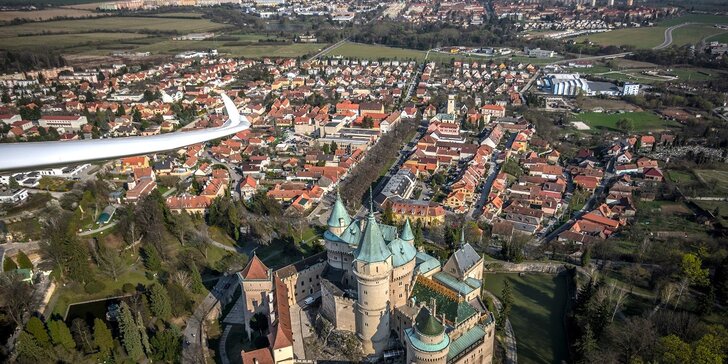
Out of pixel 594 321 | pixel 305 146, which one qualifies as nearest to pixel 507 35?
pixel 305 146

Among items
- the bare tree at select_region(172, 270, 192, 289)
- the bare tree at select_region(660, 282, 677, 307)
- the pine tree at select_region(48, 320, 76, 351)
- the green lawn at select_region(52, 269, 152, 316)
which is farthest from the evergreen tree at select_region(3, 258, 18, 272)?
the bare tree at select_region(660, 282, 677, 307)

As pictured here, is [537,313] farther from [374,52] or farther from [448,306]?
[374,52]

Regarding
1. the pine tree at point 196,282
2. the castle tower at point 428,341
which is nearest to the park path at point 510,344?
the castle tower at point 428,341

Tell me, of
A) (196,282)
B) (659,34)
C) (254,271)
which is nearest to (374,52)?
(659,34)

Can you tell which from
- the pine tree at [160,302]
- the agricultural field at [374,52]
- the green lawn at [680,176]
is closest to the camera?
the pine tree at [160,302]

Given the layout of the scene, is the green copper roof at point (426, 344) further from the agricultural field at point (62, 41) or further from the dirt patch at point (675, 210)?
the dirt patch at point (675, 210)

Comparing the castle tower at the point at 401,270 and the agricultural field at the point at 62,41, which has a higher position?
the agricultural field at the point at 62,41

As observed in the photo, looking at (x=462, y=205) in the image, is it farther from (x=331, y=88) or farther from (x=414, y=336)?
(x=331, y=88)
